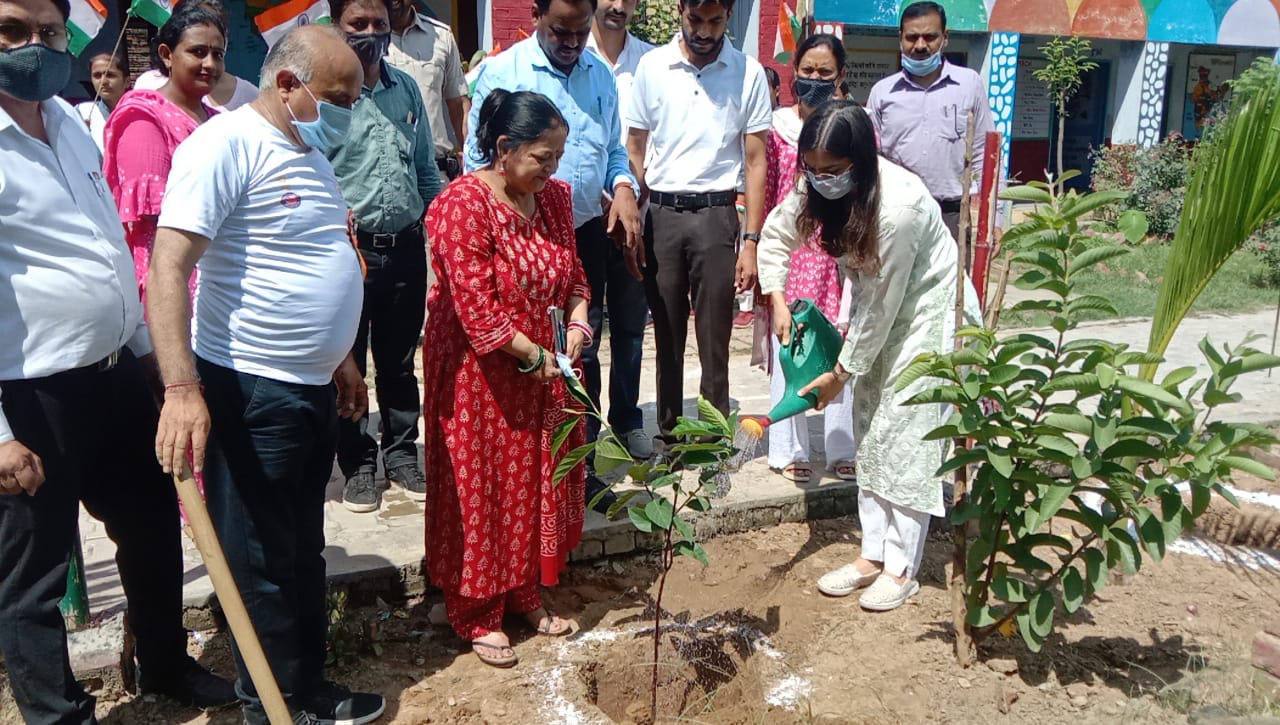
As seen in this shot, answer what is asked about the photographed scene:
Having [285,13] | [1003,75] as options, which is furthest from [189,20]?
[1003,75]

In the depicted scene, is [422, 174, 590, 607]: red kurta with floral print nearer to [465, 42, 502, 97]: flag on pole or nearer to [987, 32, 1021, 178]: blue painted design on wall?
[465, 42, 502, 97]: flag on pole

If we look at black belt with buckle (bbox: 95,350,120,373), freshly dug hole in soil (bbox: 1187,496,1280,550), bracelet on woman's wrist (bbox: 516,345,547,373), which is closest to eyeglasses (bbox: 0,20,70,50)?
black belt with buckle (bbox: 95,350,120,373)

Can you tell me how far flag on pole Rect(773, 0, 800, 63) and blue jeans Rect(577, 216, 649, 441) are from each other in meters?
5.60

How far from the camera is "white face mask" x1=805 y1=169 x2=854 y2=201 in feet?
10.3

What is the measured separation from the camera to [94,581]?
3.44 metres

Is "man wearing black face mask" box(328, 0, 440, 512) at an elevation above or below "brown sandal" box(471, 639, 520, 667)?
above

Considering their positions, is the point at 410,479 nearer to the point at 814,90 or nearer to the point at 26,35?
the point at 26,35

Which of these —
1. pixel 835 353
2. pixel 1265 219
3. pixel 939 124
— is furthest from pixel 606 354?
pixel 1265 219

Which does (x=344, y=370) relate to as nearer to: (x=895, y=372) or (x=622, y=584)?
(x=622, y=584)

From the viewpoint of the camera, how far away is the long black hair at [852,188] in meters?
3.08

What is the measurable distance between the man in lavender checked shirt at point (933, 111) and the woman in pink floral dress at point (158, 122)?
3.08 m

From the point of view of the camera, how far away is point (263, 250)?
2.39 m

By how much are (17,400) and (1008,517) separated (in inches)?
102

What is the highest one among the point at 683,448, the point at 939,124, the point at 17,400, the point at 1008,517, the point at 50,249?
the point at 939,124
